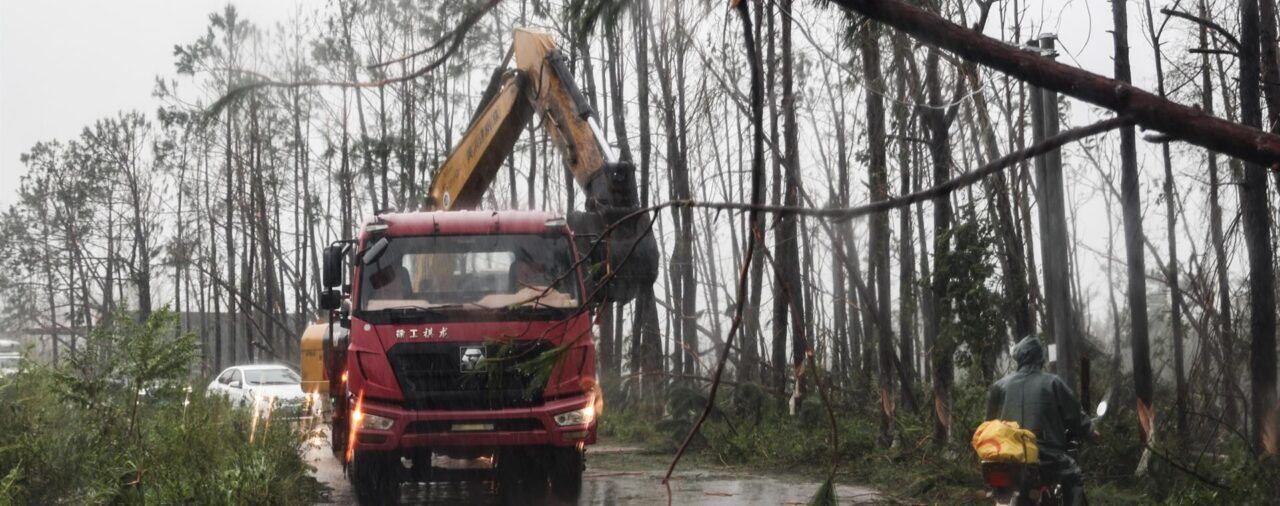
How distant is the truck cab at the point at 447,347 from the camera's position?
11.7 meters

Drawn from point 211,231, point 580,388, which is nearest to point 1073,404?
point 580,388

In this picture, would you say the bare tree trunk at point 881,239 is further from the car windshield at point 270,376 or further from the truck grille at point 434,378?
the car windshield at point 270,376

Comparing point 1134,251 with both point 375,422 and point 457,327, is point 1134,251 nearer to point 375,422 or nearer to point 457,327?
point 457,327

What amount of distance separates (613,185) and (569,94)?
1.73 m

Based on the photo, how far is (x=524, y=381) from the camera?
409cm

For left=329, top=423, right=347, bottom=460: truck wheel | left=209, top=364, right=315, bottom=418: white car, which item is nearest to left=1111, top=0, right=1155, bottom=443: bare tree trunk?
left=329, top=423, right=347, bottom=460: truck wheel

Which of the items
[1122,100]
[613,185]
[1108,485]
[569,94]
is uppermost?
[569,94]

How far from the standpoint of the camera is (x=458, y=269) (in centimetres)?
1231

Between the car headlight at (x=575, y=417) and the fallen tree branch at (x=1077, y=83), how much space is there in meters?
8.96

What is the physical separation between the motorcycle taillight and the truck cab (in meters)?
4.00

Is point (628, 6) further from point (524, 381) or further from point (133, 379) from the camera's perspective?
point (133, 379)

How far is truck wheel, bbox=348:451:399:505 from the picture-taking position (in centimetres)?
1198

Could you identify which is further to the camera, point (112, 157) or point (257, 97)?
point (112, 157)

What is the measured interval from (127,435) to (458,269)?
10.3 feet
